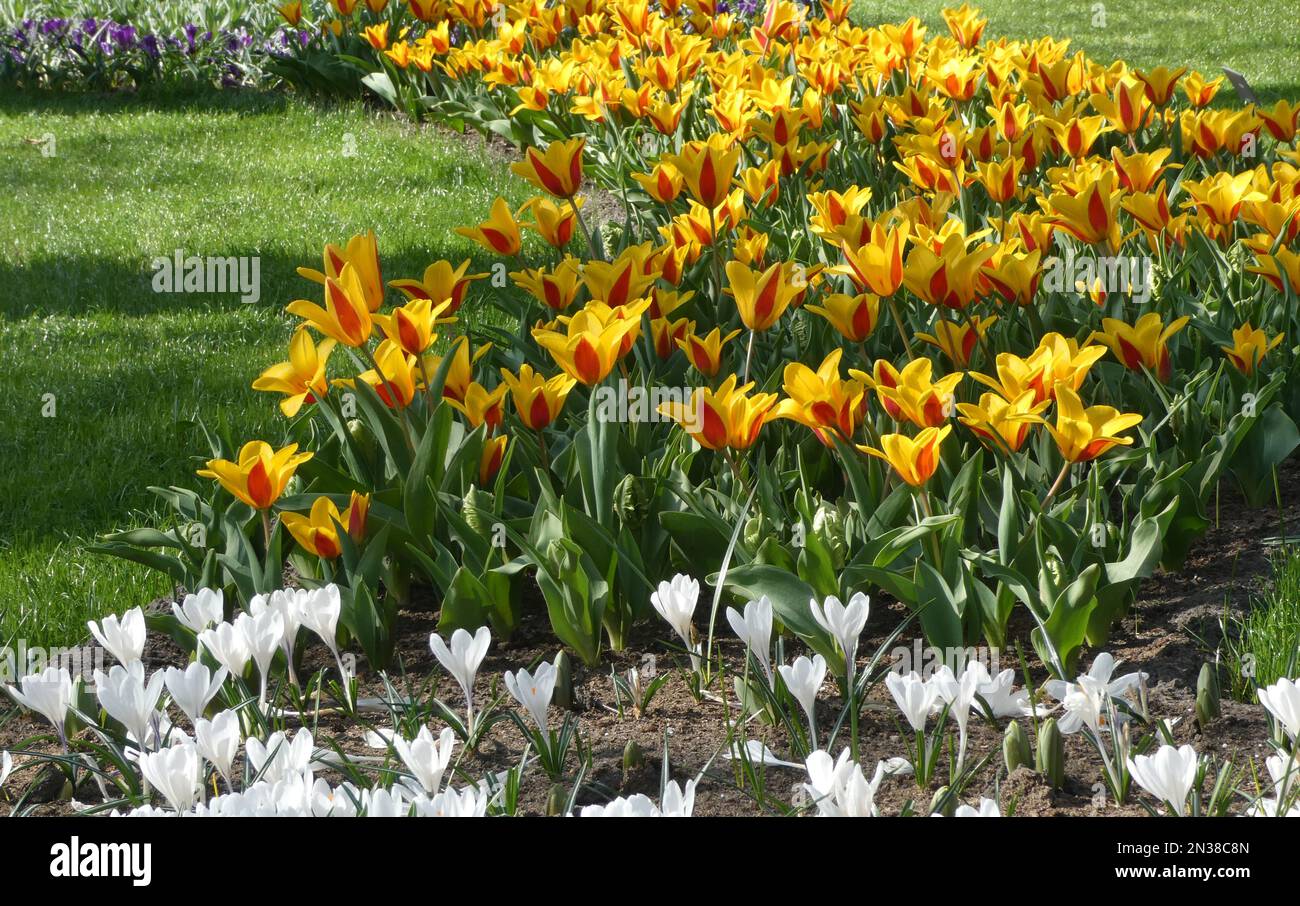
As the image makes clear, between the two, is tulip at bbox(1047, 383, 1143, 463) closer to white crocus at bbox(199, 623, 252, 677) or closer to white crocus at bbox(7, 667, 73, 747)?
white crocus at bbox(199, 623, 252, 677)

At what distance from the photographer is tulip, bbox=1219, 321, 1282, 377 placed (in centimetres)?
323

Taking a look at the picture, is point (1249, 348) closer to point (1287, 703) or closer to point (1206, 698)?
point (1206, 698)

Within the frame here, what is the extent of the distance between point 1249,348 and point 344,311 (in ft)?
6.83

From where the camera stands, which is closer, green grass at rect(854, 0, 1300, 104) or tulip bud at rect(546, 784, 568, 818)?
tulip bud at rect(546, 784, 568, 818)

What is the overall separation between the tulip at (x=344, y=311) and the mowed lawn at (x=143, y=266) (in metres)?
0.87

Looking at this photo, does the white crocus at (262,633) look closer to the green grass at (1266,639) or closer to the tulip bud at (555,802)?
the tulip bud at (555,802)

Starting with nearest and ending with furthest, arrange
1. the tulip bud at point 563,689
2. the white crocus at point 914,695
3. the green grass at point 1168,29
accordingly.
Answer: the white crocus at point 914,695
the tulip bud at point 563,689
the green grass at point 1168,29

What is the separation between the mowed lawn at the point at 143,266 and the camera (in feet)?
12.1

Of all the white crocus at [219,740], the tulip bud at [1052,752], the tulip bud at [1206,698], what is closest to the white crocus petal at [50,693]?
the white crocus at [219,740]

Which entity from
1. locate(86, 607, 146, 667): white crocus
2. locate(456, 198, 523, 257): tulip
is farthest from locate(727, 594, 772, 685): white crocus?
locate(456, 198, 523, 257): tulip

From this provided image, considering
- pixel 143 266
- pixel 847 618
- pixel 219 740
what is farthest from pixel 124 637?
pixel 143 266

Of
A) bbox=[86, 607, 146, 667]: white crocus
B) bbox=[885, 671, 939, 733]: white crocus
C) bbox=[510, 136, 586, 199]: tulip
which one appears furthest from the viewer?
bbox=[510, 136, 586, 199]: tulip

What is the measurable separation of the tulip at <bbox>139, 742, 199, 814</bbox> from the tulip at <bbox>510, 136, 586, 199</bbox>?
2.13 metres
